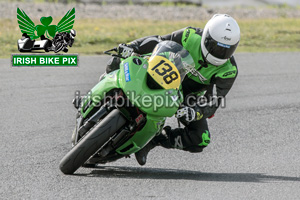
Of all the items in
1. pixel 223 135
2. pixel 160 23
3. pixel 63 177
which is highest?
pixel 63 177

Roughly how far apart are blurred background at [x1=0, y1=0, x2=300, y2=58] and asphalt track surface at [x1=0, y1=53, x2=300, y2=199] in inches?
166

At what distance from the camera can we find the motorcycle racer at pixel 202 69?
5.88m

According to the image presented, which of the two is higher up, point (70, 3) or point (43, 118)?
point (43, 118)

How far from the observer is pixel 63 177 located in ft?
16.9

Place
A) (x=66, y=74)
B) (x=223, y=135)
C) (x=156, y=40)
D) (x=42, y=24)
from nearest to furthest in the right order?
(x=156, y=40), (x=223, y=135), (x=66, y=74), (x=42, y=24)

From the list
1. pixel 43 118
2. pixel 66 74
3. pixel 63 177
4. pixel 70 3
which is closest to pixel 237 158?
pixel 63 177

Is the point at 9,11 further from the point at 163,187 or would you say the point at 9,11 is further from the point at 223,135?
the point at 163,187

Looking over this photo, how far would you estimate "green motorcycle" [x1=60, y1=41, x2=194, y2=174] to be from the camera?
4.86 meters

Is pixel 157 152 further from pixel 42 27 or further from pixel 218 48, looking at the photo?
pixel 42 27

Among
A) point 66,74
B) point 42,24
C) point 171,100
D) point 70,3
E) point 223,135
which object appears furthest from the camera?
point 70,3

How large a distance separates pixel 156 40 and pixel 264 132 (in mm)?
2421

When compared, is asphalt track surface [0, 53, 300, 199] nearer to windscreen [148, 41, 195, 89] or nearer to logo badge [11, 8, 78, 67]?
logo badge [11, 8, 78, 67]

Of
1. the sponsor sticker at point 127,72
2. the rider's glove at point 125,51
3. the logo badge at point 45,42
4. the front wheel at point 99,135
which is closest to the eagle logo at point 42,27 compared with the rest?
the logo badge at point 45,42

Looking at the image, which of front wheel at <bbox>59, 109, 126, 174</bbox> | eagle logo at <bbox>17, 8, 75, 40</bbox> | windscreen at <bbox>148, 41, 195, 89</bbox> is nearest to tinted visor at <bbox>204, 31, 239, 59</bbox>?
windscreen at <bbox>148, 41, 195, 89</bbox>
